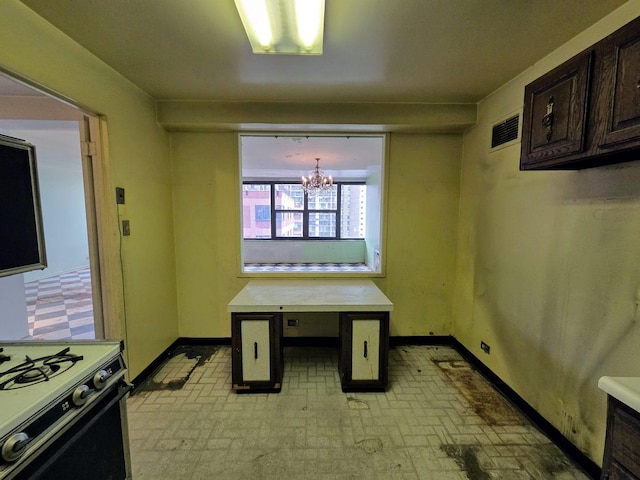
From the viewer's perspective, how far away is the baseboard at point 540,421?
5.24 ft

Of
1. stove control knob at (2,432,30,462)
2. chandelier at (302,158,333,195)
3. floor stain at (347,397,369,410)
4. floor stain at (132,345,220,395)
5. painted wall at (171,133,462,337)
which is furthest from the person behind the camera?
chandelier at (302,158,333,195)

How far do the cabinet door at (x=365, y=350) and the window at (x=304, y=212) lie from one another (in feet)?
20.0

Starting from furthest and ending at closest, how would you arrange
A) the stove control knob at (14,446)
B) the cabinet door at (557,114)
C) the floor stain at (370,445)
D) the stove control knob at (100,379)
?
the floor stain at (370,445) → the cabinet door at (557,114) → the stove control knob at (100,379) → the stove control knob at (14,446)

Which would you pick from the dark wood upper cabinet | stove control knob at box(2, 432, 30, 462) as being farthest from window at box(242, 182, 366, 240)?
stove control knob at box(2, 432, 30, 462)

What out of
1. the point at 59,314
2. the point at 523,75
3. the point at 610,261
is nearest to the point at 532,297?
the point at 610,261

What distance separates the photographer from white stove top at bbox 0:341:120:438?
0.83m

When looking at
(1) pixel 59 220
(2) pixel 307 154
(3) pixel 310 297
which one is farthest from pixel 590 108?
(1) pixel 59 220

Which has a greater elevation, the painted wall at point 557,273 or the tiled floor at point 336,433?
the painted wall at point 557,273

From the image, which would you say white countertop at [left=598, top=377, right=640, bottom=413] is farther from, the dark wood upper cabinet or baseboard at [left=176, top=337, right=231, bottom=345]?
baseboard at [left=176, top=337, right=231, bottom=345]

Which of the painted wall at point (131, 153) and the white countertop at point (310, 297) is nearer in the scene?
the painted wall at point (131, 153)

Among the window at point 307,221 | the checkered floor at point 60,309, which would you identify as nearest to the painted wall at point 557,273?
the checkered floor at point 60,309

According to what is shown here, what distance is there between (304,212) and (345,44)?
6.67 m

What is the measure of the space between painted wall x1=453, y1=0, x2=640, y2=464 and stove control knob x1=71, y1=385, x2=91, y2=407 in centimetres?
239

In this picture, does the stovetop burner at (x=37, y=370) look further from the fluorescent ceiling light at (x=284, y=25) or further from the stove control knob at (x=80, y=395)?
the fluorescent ceiling light at (x=284, y=25)
